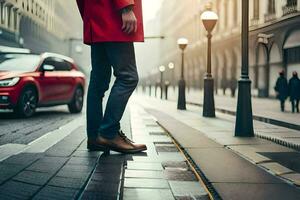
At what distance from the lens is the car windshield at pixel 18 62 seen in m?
9.93

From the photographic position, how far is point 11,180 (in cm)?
307

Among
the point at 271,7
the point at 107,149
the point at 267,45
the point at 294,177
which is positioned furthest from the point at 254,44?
the point at 294,177

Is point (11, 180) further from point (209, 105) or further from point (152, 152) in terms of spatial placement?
point (209, 105)

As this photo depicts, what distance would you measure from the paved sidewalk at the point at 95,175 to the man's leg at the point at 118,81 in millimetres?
261

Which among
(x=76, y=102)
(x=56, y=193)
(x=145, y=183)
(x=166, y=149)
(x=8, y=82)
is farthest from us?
(x=76, y=102)

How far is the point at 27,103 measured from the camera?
955cm

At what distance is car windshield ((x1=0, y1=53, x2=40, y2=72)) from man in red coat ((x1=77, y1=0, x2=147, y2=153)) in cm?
587

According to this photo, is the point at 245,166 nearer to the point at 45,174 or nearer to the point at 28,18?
the point at 45,174

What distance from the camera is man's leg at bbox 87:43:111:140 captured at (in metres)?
4.34

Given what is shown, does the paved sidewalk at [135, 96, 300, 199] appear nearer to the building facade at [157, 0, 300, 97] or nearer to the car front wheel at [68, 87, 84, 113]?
the car front wheel at [68, 87, 84, 113]

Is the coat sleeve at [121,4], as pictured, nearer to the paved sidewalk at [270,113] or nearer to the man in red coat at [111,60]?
the man in red coat at [111,60]

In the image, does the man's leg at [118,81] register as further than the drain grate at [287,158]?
Yes

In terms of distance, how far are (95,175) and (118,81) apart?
3.84 feet

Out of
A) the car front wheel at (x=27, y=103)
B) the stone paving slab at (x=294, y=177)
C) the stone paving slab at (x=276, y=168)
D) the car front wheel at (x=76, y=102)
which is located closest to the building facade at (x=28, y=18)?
the car front wheel at (x=27, y=103)
